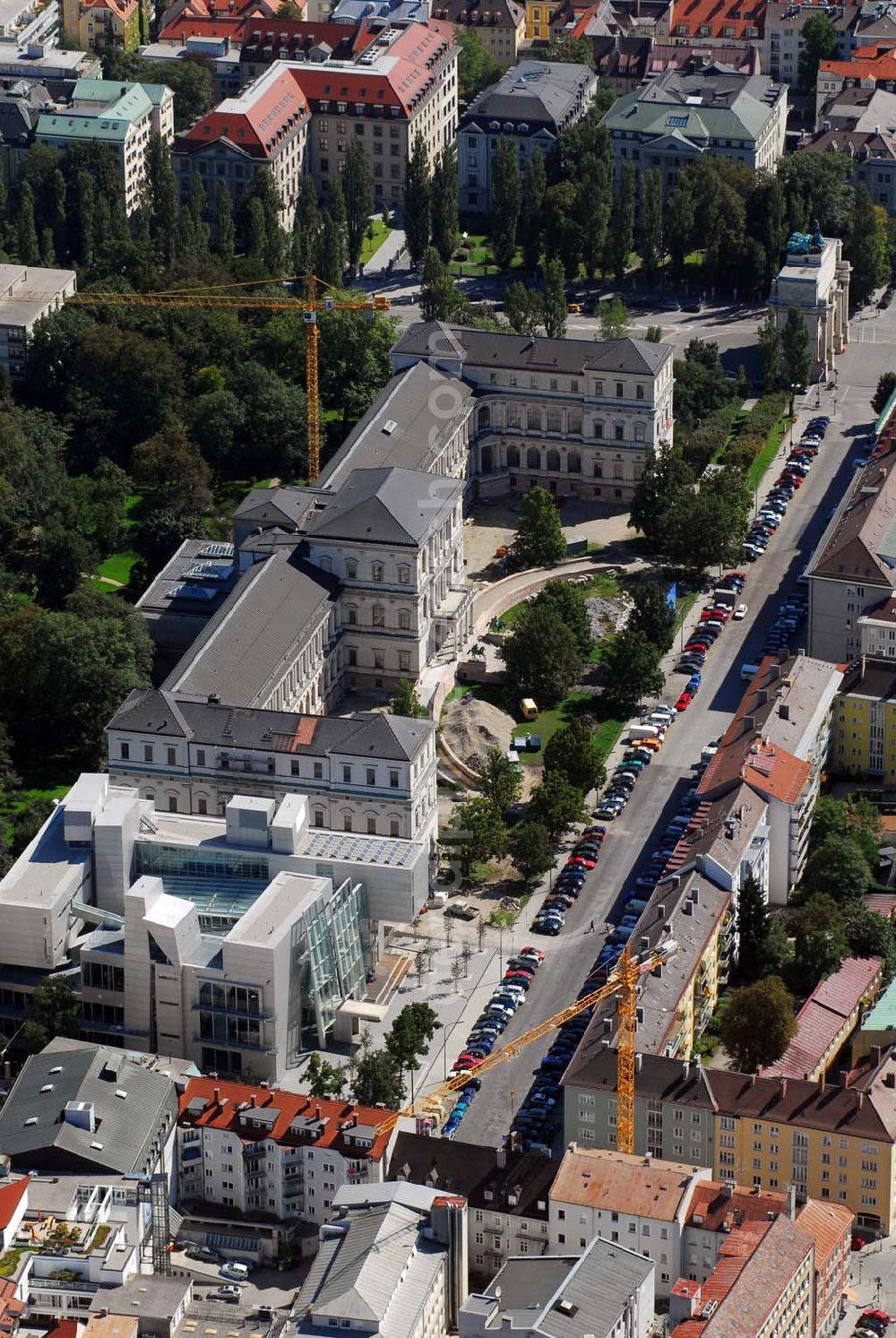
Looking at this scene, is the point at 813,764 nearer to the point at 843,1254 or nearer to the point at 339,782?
the point at 339,782

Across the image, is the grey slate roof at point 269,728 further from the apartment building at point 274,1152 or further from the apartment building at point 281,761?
the apartment building at point 274,1152

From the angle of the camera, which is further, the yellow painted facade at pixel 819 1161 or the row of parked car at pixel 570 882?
the row of parked car at pixel 570 882

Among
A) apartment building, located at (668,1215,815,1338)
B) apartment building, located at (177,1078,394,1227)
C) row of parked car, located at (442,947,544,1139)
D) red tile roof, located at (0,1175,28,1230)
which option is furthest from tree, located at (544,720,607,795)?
red tile roof, located at (0,1175,28,1230)

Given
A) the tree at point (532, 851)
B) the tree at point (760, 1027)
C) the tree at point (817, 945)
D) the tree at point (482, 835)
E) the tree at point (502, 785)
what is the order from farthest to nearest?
1. the tree at point (502, 785)
2. the tree at point (482, 835)
3. the tree at point (532, 851)
4. the tree at point (817, 945)
5. the tree at point (760, 1027)

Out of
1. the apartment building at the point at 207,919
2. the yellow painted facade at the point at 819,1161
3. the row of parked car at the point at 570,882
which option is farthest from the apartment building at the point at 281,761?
the yellow painted facade at the point at 819,1161

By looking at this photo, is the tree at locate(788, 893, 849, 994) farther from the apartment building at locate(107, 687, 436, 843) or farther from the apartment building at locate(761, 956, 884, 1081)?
the apartment building at locate(107, 687, 436, 843)

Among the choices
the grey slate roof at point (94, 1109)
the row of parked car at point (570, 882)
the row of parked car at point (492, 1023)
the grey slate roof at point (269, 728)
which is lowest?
the row of parked car at point (570, 882)

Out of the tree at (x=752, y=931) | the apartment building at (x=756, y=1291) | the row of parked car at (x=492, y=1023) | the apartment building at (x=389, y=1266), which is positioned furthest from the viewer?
the tree at (x=752, y=931)
